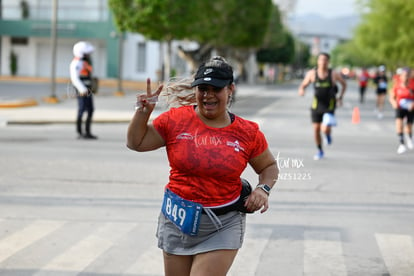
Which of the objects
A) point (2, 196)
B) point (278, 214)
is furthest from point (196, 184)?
point (2, 196)

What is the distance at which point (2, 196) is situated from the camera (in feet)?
30.2

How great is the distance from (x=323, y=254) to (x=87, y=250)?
83.8 inches

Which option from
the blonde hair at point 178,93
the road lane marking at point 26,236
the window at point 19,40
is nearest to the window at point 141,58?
the window at point 19,40

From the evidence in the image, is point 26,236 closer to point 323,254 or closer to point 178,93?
point 323,254

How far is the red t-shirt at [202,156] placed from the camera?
3.92 meters

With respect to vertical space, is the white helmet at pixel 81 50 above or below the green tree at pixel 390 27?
below

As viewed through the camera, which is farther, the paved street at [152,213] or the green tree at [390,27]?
the green tree at [390,27]

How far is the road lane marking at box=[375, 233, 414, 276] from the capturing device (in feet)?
20.6

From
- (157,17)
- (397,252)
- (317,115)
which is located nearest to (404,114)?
(317,115)

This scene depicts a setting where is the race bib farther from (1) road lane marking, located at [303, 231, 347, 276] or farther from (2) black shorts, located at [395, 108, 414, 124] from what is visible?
(2) black shorts, located at [395, 108, 414, 124]

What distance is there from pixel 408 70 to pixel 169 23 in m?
19.1

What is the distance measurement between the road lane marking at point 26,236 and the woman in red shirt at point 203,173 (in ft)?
9.22

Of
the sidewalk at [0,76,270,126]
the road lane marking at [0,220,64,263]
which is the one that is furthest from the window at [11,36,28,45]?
the road lane marking at [0,220,64,263]

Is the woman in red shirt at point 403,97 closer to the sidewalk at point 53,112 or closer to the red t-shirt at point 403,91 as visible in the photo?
the red t-shirt at point 403,91
